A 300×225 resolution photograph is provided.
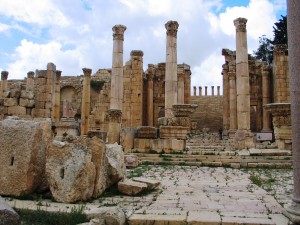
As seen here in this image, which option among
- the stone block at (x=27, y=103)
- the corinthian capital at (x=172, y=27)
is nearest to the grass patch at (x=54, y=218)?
the stone block at (x=27, y=103)

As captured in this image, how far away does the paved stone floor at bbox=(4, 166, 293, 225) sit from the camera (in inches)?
176

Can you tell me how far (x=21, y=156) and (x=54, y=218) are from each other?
1747 mm

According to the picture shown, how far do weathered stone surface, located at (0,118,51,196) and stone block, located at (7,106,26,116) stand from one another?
899 centimetres

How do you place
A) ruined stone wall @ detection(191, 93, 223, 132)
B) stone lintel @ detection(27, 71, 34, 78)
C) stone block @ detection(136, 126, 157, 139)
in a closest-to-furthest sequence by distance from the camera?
stone block @ detection(136, 126, 157, 139), stone lintel @ detection(27, 71, 34, 78), ruined stone wall @ detection(191, 93, 223, 132)

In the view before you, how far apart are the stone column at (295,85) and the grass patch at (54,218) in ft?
9.15

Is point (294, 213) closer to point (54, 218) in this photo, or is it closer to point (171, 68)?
point (54, 218)

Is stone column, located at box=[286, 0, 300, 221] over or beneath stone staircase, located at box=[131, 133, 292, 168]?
over

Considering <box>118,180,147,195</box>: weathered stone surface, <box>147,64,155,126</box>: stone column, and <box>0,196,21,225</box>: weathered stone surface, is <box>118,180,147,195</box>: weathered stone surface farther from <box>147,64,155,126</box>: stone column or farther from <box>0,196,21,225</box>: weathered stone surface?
<box>147,64,155,126</box>: stone column

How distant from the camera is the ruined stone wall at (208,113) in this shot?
33309 millimetres

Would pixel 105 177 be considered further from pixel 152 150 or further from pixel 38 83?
pixel 38 83

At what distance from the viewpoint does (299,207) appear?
4.54 meters

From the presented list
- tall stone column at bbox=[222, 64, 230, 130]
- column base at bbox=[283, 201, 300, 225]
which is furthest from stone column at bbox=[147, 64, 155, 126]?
column base at bbox=[283, 201, 300, 225]

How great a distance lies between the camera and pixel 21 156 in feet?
18.9

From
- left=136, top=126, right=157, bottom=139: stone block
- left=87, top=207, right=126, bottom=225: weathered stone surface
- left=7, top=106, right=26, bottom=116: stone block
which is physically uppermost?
left=7, top=106, right=26, bottom=116: stone block
